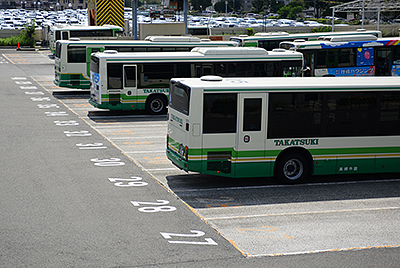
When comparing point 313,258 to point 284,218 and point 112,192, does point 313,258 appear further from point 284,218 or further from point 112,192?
point 112,192

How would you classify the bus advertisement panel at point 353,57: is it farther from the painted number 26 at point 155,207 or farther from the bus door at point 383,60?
the painted number 26 at point 155,207

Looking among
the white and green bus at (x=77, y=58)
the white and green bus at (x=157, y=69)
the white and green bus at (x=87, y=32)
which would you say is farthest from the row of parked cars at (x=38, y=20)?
the white and green bus at (x=157, y=69)

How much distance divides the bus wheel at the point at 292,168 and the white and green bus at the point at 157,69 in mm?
10557

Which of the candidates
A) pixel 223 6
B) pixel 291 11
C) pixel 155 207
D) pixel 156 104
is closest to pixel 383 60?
pixel 156 104

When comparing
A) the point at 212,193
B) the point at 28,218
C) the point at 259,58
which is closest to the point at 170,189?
the point at 212,193

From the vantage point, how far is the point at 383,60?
27.8 meters

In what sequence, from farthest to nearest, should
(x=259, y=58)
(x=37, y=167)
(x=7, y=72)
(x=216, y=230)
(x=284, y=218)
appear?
(x=7, y=72) → (x=259, y=58) → (x=37, y=167) → (x=284, y=218) → (x=216, y=230)

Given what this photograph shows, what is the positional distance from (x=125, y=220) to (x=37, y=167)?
4972mm

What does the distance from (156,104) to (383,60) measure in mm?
12019

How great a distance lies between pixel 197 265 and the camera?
8.62m

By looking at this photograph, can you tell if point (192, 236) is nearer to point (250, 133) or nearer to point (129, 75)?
point (250, 133)

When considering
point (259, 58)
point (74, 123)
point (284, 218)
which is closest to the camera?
point (284, 218)

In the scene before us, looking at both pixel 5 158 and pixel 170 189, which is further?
pixel 5 158

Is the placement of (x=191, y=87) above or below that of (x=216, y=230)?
above
